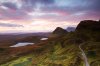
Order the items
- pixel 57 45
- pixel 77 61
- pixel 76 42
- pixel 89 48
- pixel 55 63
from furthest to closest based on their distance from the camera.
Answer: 1. pixel 57 45
2. pixel 76 42
3. pixel 89 48
4. pixel 55 63
5. pixel 77 61

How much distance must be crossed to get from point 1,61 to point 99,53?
356ft

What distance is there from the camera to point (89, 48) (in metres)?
152

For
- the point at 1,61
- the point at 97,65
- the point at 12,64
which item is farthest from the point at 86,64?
the point at 1,61

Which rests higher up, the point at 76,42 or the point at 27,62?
the point at 76,42

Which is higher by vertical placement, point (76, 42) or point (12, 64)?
point (76, 42)

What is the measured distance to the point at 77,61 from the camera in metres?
122

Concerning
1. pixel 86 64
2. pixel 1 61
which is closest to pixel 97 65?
pixel 86 64

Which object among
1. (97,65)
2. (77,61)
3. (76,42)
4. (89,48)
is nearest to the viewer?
(97,65)

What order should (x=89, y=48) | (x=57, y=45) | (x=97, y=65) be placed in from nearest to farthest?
(x=97, y=65), (x=89, y=48), (x=57, y=45)

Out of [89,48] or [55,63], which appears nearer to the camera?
[55,63]

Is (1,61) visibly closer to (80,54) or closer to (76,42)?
(76,42)

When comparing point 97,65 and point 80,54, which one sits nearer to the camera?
point 97,65

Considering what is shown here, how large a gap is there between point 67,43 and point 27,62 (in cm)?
4982

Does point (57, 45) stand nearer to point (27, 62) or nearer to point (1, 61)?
point (27, 62)
